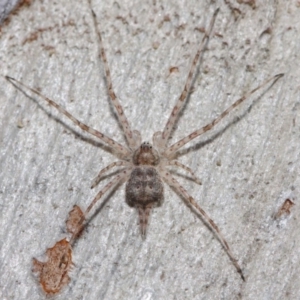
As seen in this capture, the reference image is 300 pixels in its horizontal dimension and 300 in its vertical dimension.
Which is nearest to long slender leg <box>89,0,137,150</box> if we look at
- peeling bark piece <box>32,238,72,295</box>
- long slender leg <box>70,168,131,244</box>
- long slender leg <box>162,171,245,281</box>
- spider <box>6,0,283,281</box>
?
spider <box>6,0,283,281</box>

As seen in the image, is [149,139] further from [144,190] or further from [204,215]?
[204,215]

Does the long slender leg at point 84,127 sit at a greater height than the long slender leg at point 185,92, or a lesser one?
lesser

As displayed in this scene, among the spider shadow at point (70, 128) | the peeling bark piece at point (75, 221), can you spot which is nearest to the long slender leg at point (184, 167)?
the spider shadow at point (70, 128)

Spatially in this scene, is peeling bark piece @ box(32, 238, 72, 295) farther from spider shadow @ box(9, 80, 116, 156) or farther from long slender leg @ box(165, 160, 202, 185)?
long slender leg @ box(165, 160, 202, 185)

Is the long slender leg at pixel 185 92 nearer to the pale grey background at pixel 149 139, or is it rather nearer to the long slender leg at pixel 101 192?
the pale grey background at pixel 149 139

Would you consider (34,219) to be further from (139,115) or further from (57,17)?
(57,17)

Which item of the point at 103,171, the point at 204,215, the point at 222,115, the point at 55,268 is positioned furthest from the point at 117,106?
the point at 55,268

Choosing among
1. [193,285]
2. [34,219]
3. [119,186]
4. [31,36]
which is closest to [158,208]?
[119,186]
